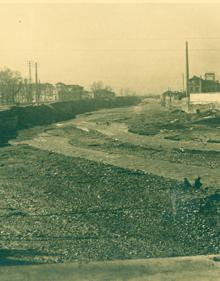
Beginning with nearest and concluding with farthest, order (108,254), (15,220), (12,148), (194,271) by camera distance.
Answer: (194,271)
(108,254)
(15,220)
(12,148)

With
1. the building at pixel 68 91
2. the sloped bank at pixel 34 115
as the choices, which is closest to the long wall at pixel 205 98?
the sloped bank at pixel 34 115

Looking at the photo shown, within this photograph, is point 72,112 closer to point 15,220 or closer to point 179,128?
point 179,128

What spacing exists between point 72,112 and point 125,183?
58.9m

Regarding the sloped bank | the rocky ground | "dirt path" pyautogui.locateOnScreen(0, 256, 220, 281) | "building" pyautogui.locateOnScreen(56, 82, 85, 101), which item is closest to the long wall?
the sloped bank

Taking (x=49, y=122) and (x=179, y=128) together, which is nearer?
(x=179, y=128)

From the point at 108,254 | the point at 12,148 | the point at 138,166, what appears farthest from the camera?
the point at 12,148

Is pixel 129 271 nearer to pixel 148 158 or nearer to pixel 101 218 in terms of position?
pixel 101 218

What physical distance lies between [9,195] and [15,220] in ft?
10.1

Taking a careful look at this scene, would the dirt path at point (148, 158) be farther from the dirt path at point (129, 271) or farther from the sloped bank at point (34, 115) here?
the dirt path at point (129, 271)

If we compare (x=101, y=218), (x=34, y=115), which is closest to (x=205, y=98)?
(x=34, y=115)

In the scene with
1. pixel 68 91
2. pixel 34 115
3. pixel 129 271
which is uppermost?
pixel 68 91

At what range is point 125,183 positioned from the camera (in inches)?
587

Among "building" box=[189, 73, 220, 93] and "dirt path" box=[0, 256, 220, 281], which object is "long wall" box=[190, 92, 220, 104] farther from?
"dirt path" box=[0, 256, 220, 281]

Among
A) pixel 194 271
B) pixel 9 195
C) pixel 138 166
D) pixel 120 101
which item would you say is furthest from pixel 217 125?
pixel 120 101
